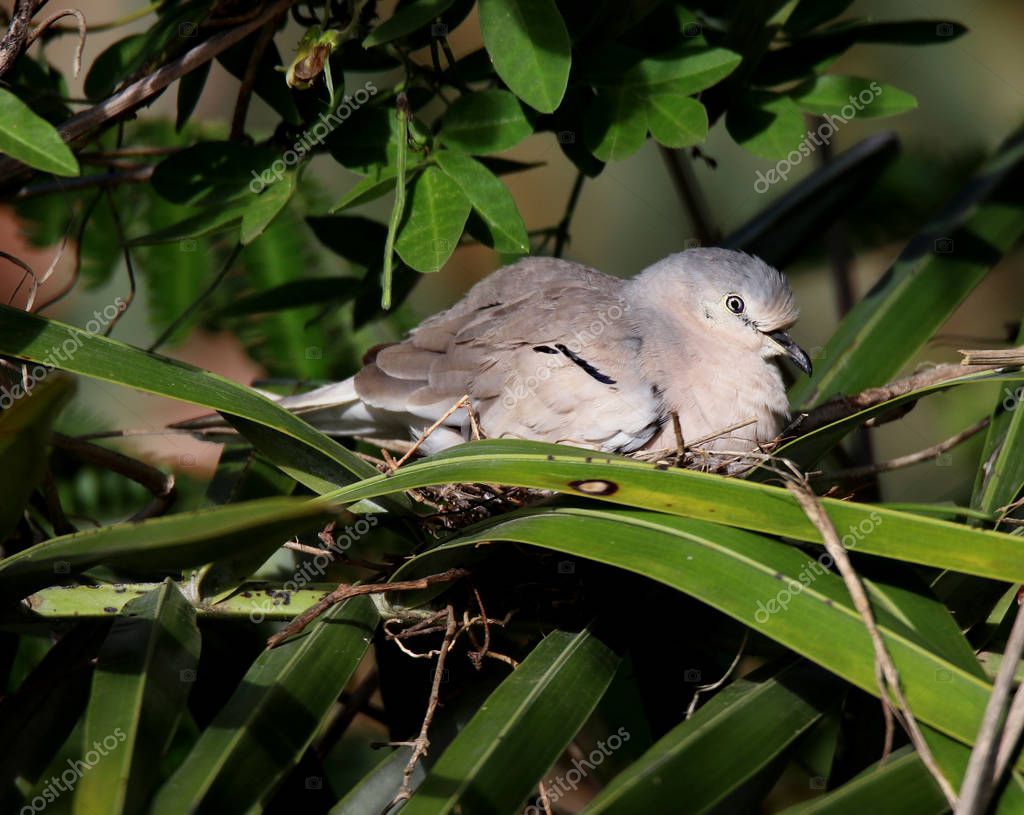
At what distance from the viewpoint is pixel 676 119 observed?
183 centimetres

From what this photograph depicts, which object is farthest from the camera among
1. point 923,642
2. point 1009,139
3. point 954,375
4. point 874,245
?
point 874,245

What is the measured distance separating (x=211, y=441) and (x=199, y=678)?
498 mm

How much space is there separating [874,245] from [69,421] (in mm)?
2349

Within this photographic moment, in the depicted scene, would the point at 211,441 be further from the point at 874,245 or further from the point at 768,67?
the point at 874,245

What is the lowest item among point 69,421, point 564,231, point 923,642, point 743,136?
point 69,421

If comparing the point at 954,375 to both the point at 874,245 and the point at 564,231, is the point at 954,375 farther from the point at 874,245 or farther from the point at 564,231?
the point at 874,245

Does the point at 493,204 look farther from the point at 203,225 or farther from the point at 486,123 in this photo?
the point at 203,225

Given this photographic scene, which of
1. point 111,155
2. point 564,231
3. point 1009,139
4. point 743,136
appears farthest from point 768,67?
point 111,155

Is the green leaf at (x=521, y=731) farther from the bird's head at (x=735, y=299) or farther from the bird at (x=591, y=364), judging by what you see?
the bird's head at (x=735, y=299)

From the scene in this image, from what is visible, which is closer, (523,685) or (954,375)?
(523,685)

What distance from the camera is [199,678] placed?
1.89 m

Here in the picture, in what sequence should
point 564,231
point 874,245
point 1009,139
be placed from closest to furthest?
point 564,231 → point 1009,139 → point 874,245

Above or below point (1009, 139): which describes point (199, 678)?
below

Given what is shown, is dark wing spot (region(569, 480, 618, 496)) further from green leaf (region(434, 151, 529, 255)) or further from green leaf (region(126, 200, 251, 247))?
green leaf (region(126, 200, 251, 247))
